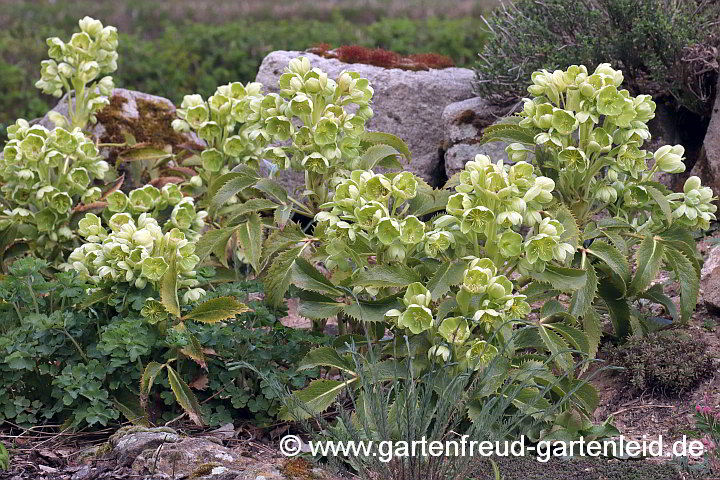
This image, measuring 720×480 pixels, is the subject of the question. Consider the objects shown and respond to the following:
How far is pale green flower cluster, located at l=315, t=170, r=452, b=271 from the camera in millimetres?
3090

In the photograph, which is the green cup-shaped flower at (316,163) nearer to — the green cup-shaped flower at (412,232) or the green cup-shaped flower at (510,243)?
the green cup-shaped flower at (412,232)

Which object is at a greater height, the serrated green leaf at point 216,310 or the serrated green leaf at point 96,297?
the serrated green leaf at point 96,297

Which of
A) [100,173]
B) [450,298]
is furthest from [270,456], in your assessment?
[100,173]

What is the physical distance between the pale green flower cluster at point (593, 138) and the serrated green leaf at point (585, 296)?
0.37 metres

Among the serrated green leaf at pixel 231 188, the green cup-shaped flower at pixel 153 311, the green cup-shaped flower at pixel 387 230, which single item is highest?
the green cup-shaped flower at pixel 387 230

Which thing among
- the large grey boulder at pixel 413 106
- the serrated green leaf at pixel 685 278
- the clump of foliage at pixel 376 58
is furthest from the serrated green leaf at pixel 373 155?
the clump of foliage at pixel 376 58

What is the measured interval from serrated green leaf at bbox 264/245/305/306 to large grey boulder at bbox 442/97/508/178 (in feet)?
6.17

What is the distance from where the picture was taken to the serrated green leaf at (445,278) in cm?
311

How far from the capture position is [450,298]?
3209mm

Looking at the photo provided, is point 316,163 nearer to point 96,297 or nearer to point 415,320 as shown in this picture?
point 415,320

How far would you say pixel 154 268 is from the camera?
3350 millimetres

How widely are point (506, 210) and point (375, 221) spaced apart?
1.46ft

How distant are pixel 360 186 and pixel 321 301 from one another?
48 centimetres

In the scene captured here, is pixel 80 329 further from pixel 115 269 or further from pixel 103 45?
pixel 103 45
